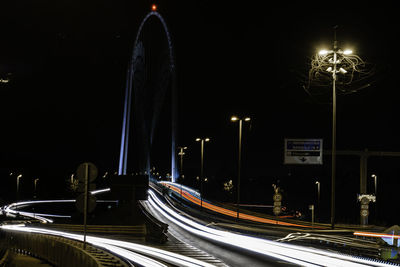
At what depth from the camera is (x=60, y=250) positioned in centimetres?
1866

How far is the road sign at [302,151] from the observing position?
33.4m

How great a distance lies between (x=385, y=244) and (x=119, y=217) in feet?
93.8

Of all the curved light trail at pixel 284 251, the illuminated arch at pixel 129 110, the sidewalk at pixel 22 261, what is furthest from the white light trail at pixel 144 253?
the illuminated arch at pixel 129 110

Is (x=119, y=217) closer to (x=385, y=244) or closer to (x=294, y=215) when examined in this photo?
(x=385, y=244)

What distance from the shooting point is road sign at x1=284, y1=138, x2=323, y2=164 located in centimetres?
3344

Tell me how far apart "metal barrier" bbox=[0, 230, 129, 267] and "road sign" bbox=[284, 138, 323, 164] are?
16738 mm

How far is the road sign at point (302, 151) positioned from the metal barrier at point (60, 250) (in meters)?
16.7

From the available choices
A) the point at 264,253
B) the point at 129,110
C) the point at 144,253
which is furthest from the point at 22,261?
the point at 129,110

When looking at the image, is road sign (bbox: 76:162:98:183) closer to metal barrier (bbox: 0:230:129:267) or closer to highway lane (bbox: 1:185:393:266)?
metal barrier (bbox: 0:230:129:267)

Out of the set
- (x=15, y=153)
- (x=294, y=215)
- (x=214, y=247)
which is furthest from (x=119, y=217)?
(x=15, y=153)

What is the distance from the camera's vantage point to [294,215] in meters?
87.6

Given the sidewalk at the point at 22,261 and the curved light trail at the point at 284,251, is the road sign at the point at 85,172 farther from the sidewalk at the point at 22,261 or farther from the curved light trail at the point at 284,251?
the sidewalk at the point at 22,261

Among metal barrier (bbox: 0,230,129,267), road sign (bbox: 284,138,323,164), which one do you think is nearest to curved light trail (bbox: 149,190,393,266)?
road sign (bbox: 284,138,323,164)

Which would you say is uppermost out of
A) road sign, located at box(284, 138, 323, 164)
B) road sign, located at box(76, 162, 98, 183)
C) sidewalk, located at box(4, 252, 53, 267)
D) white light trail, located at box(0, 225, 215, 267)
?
road sign, located at box(284, 138, 323, 164)
